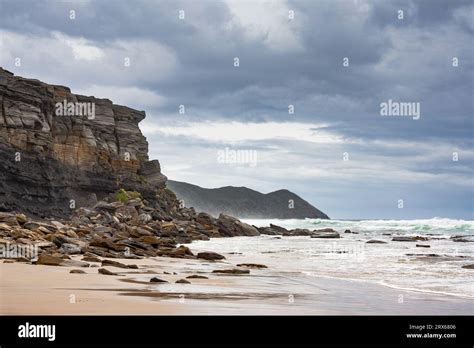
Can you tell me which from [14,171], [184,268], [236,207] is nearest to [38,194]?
[14,171]

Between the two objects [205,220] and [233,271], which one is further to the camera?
[205,220]

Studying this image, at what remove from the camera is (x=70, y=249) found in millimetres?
21734

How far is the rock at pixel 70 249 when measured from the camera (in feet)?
70.6

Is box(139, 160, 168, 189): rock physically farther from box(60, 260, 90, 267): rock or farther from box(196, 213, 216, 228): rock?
box(60, 260, 90, 267): rock

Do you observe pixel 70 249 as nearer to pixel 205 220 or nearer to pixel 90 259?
pixel 90 259

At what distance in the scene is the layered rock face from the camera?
49531 mm

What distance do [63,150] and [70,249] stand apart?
39449 mm

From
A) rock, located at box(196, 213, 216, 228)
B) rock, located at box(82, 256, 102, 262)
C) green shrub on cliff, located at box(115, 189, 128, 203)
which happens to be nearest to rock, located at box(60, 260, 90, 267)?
rock, located at box(82, 256, 102, 262)

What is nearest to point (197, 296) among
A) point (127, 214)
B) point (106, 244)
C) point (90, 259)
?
point (90, 259)

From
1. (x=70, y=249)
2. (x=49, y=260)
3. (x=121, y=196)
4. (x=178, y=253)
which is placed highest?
(x=121, y=196)

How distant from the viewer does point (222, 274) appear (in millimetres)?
17547

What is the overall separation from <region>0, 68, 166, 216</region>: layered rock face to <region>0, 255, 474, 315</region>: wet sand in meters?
34.1

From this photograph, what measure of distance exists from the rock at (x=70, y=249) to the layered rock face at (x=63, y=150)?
25710 mm
